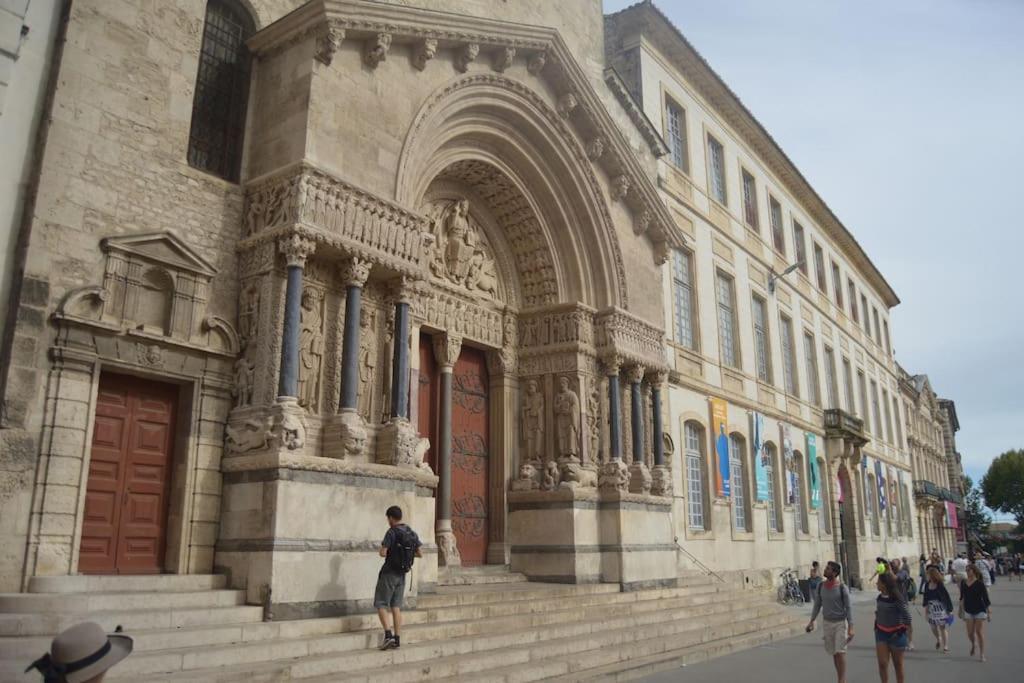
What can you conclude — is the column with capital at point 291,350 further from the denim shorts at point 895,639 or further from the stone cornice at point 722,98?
the stone cornice at point 722,98

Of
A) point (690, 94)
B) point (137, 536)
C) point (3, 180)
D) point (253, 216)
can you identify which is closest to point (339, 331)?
point (253, 216)

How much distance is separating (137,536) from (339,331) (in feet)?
9.99

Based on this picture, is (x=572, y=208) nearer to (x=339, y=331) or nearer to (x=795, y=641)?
(x=339, y=331)

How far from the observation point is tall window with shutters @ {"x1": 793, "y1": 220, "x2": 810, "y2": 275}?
94.6 feet

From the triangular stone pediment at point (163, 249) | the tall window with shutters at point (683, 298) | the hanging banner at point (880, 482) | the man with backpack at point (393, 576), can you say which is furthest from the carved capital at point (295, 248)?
the hanging banner at point (880, 482)

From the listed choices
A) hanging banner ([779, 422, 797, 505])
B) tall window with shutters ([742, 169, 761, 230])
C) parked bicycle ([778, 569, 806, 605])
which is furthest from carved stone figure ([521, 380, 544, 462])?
tall window with shutters ([742, 169, 761, 230])

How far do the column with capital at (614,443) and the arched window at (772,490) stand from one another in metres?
10.1

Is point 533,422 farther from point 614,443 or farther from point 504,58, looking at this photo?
point 504,58

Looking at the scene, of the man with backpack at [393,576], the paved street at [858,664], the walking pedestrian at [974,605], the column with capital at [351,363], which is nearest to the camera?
the man with backpack at [393,576]

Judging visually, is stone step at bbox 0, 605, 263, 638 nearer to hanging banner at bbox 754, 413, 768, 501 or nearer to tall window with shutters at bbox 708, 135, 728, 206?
hanging banner at bbox 754, 413, 768, 501

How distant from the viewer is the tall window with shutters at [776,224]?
2670 centimetres

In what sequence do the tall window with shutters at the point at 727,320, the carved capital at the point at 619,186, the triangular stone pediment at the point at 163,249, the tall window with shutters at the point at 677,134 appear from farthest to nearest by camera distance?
the tall window with shutters at the point at 727,320
the tall window with shutters at the point at 677,134
the carved capital at the point at 619,186
the triangular stone pediment at the point at 163,249

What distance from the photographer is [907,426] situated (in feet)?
143

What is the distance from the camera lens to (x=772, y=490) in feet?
74.1
